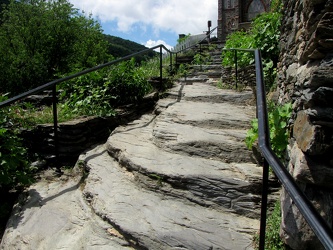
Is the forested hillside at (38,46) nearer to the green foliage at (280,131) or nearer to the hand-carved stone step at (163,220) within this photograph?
the hand-carved stone step at (163,220)

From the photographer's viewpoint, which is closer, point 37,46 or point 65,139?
point 65,139

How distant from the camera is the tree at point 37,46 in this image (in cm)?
991

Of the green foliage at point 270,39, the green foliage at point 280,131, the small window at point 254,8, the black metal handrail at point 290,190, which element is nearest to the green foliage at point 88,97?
the green foliage at point 280,131

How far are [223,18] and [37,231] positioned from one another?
18497 millimetres

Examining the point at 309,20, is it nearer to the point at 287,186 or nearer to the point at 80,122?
the point at 287,186

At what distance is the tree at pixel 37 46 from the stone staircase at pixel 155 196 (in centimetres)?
521

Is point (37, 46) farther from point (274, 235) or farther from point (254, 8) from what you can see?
point (254, 8)

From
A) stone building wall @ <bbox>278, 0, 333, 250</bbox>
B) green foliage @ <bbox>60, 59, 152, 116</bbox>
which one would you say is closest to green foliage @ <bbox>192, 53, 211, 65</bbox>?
green foliage @ <bbox>60, 59, 152, 116</bbox>

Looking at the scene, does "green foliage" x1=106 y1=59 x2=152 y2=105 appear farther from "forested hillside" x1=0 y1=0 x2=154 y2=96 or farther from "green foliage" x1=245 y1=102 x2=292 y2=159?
"forested hillside" x1=0 y1=0 x2=154 y2=96

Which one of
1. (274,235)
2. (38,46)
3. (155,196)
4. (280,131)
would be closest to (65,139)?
(155,196)

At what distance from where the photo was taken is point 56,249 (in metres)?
2.35

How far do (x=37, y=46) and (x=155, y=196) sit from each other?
33.2ft

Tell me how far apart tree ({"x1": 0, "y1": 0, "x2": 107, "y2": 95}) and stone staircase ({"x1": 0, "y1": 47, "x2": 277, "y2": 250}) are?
205 inches

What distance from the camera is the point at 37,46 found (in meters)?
11.1
